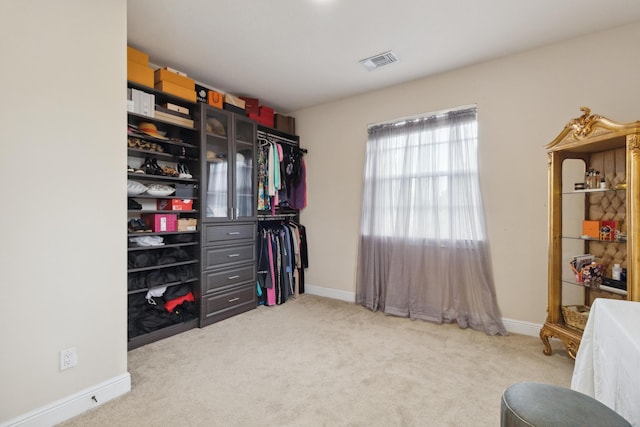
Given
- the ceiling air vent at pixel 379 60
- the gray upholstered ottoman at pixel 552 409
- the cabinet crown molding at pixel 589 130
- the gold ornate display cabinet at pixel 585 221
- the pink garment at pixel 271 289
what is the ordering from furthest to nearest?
1. the pink garment at pixel 271 289
2. the ceiling air vent at pixel 379 60
3. the gold ornate display cabinet at pixel 585 221
4. the cabinet crown molding at pixel 589 130
5. the gray upholstered ottoman at pixel 552 409

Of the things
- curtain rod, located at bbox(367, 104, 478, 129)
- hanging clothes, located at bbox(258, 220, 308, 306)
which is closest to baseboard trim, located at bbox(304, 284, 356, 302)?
hanging clothes, located at bbox(258, 220, 308, 306)

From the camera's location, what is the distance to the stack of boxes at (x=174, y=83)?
279cm

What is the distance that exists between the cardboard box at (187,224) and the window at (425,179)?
194cm

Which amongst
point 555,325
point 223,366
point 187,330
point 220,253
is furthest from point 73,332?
point 555,325

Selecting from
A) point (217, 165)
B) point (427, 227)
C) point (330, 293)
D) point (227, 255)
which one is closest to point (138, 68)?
point (217, 165)

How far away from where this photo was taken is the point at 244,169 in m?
3.53

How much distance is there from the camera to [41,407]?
1.61 m

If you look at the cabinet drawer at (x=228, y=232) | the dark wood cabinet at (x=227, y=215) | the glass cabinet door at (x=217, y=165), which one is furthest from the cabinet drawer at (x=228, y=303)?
the glass cabinet door at (x=217, y=165)

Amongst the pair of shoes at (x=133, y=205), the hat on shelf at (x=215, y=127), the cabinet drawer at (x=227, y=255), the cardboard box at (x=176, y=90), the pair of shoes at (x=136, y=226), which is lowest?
the cabinet drawer at (x=227, y=255)

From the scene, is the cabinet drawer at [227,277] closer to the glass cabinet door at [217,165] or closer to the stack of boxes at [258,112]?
the glass cabinet door at [217,165]

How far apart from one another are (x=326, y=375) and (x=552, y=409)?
1516 millimetres

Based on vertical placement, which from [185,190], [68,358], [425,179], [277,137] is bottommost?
[68,358]

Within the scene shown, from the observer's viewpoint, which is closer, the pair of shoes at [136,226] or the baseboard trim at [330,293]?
the pair of shoes at [136,226]

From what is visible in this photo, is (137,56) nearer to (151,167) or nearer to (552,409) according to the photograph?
(151,167)
